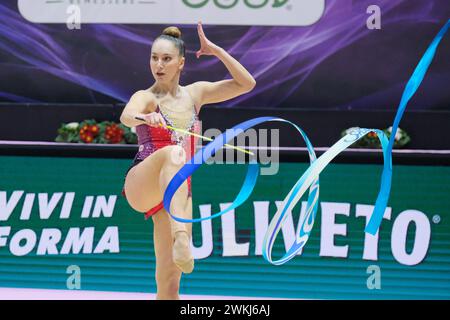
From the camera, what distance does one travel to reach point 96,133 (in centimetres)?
808

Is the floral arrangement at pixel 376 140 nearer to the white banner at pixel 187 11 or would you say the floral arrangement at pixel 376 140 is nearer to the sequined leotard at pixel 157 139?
the white banner at pixel 187 11

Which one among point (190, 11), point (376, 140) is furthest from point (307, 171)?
point (190, 11)

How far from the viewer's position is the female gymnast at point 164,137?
17.5ft

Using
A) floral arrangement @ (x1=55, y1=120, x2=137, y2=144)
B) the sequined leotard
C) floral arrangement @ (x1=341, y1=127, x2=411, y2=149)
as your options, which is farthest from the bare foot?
floral arrangement @ (x1=341, y1=127, x2=411, y2=149)

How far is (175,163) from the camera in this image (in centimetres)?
520

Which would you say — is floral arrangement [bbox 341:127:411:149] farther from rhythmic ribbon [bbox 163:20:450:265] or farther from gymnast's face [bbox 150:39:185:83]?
gymnast's face [bbox 150:39:185:83]

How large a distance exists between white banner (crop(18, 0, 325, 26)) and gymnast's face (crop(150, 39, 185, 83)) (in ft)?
8.51

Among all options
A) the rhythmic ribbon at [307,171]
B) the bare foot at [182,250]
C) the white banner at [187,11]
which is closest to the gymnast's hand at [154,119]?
the rhythmic ribbon at [307,171]

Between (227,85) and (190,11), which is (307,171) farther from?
(190,11)

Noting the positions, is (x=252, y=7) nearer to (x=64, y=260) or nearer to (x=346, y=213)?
(x=346, y=213)

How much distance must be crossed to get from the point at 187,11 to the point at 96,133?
1.27 meters

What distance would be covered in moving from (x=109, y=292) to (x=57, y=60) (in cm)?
213

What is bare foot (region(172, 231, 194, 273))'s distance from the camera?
16.8ft

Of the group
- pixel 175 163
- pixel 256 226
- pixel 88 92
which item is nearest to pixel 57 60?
pixel 88 92
